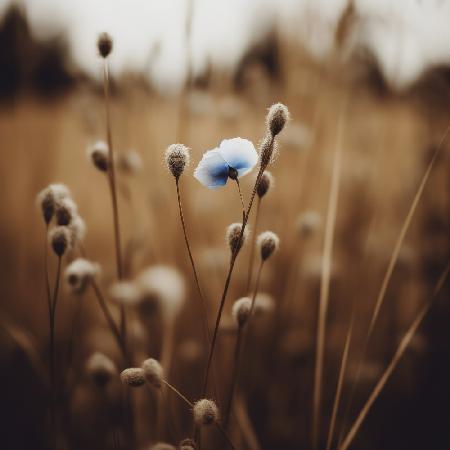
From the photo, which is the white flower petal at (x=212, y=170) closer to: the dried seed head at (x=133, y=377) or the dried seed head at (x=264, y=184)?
the dried seed head at (x=264, y=184)

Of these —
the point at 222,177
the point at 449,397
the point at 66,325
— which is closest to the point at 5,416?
the point at 66,325

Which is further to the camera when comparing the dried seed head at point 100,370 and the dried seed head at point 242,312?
the dried seed head at point 100,370

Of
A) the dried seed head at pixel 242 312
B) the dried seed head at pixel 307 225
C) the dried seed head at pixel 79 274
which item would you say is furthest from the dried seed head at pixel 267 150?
the dried seed head at pixel 307 225

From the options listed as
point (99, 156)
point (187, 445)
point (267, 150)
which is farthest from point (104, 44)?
point (187, 445)

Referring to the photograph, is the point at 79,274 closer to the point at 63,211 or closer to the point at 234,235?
the point at 63,211

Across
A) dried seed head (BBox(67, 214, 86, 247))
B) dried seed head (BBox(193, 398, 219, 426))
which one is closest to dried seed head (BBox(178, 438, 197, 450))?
dried seed head (BBox(193, 398, 219, 426))
